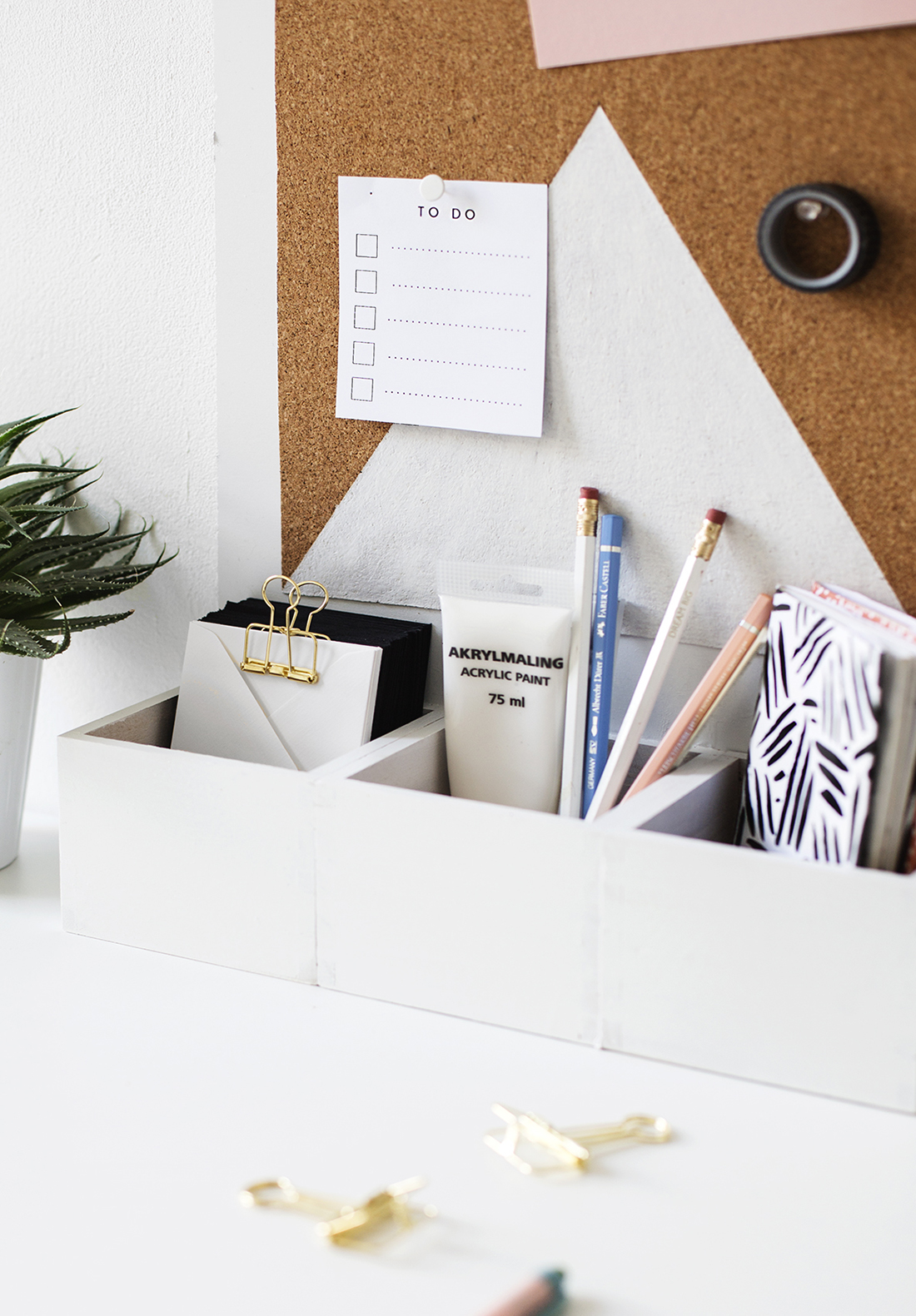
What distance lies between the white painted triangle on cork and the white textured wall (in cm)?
18

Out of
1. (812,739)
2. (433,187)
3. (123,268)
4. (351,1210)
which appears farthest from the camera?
(123,268)

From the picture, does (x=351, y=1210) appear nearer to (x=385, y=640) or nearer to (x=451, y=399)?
(x=385, y=640)

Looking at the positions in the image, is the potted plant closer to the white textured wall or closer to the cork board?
the white textured wall

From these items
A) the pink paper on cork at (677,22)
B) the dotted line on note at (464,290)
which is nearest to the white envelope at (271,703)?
the dotted line on note at (464,290)

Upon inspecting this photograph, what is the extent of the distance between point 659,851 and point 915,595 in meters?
0.21

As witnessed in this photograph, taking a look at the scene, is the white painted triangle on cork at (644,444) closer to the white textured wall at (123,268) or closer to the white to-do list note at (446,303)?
the white to-do list note at (446,303)

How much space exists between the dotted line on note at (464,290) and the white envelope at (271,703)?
0.69 feet

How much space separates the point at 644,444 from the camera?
0.69 metres

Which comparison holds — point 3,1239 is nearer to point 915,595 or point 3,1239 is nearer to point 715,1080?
point 715,1080

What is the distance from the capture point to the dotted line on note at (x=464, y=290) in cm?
69

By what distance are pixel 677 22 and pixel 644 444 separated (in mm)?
214

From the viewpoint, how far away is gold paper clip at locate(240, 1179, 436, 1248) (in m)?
0.46

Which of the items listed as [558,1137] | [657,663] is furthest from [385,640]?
[558,1137]

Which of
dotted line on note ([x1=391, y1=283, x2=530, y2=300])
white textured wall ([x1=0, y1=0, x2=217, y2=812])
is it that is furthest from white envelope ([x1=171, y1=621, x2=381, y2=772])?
dotted line on note ([x1=391, y1=283, x2=530, y2=300])
